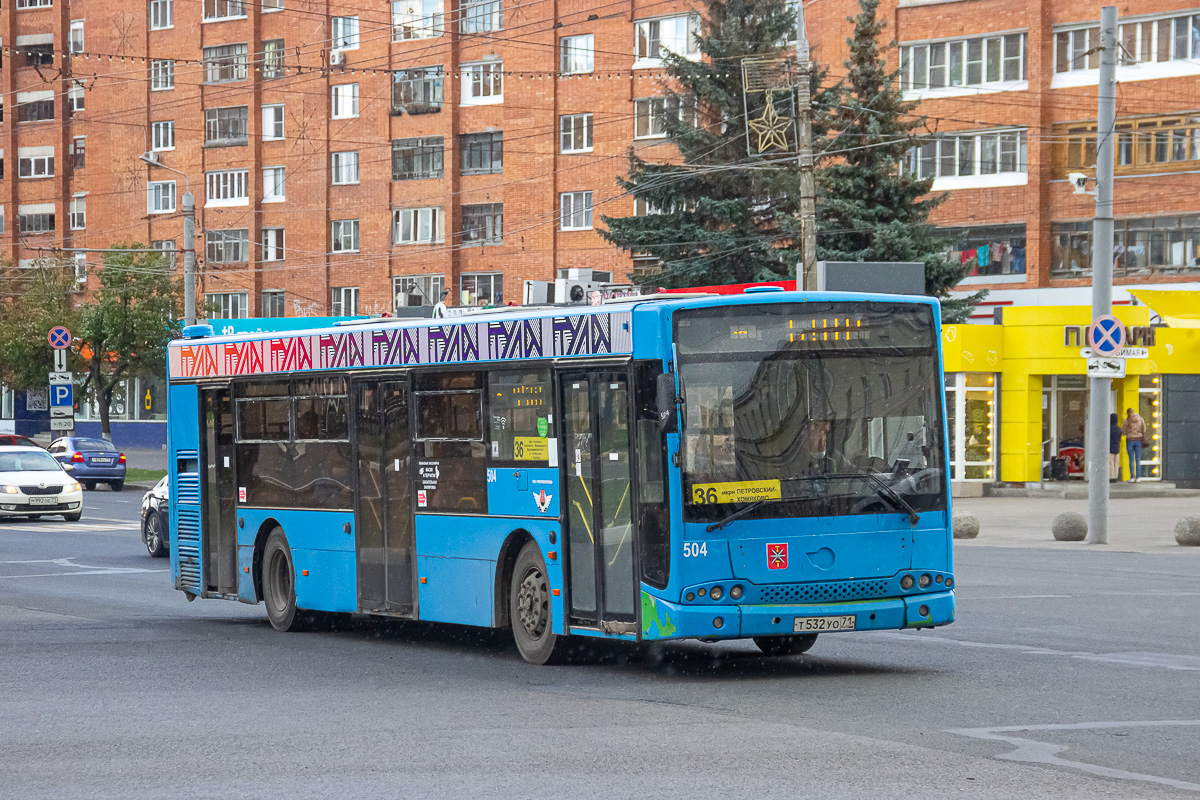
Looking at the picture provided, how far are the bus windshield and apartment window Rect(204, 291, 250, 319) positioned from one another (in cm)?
5814

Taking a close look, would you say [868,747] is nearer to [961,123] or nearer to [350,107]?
[961,123]

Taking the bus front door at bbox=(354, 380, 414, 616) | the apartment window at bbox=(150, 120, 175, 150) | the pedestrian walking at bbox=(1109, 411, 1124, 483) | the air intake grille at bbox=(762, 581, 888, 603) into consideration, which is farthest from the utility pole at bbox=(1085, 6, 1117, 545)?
the apartment window at bbox=(150, 120, 175, 150)

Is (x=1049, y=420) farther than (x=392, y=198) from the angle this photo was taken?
No

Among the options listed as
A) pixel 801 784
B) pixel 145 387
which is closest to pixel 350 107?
pixel 145 387

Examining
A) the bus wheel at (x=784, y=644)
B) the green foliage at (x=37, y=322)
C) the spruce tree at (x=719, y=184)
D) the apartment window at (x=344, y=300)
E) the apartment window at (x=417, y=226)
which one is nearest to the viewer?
the bus wheel at (x=784, y=644)

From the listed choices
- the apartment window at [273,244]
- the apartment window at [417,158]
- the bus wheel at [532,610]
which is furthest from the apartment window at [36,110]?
Answer: the bus wheel at [532,610]

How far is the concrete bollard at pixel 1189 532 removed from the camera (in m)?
24.1

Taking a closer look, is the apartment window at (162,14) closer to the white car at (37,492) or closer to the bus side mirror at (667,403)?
the white car at (37,492)

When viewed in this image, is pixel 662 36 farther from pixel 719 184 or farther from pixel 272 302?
pixel 272 302

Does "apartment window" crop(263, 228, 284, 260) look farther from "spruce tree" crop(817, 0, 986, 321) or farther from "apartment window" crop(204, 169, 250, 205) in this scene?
"spruce tree" crop(817, 0, 986, 321)

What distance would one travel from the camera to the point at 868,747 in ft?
27.7

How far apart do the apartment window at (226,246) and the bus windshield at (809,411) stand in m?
58.3

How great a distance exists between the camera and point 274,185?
67.0 metres

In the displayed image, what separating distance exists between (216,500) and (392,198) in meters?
48.2
